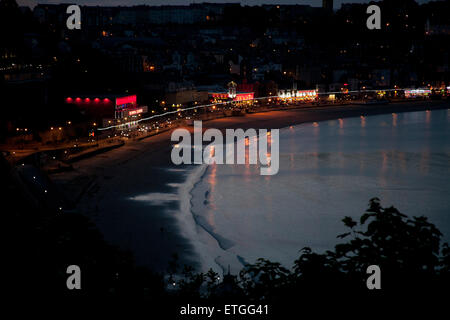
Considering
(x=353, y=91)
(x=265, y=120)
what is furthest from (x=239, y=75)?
(x=265, y=120)

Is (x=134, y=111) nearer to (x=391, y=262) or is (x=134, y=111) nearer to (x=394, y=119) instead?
(x=394, y=119)

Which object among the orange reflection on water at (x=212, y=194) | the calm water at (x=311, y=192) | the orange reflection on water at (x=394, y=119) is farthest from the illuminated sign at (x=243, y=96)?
the orange reflection on water at (x=212, y=194)

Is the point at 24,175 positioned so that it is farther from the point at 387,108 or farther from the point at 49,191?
the point at 387,108

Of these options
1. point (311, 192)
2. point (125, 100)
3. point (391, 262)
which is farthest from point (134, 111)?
point (391, 262)

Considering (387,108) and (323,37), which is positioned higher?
(323,37)

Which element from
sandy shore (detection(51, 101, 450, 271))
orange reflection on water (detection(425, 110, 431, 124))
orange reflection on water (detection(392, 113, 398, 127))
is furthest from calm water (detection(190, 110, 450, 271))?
orange reflection on water (detection(425, 110, 431, 124))

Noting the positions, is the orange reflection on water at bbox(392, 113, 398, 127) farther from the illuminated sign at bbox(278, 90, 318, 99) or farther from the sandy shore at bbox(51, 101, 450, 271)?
the sandy shore at bbox(51, 101, 450, 271)
